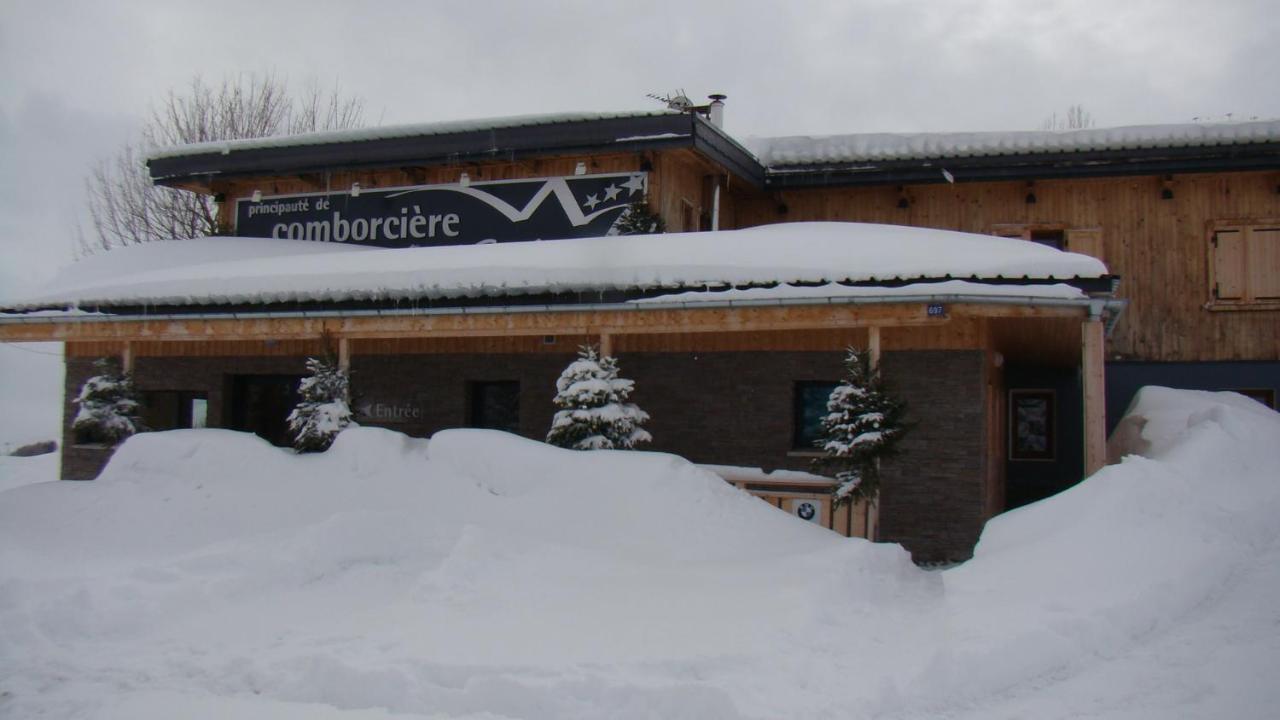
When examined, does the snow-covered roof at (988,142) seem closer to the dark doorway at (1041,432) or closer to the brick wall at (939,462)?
the dark doorway at (1041,432)

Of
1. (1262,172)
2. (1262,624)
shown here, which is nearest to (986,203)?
(1262,172)

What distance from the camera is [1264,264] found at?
16.8m

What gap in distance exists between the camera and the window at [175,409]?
17.5 metres

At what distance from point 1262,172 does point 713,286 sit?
1068 cm

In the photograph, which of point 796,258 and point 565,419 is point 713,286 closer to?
point 796,258

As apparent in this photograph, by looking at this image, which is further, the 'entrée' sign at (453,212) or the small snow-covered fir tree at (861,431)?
the 'entrée' sign at (453,212)

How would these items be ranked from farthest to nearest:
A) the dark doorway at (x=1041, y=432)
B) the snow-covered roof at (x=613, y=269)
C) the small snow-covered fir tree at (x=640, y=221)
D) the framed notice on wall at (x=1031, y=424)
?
1. the framed notice on wall at (x=1031, y=424)
2. the dark doorway at (x=1041, y=432)
3. the small snow-covered fir tree at (x=640, y=221)
4. the snow-covered roof at (x=613, y=269)

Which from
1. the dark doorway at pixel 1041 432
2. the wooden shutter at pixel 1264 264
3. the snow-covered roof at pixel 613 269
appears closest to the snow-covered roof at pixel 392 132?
the snow-covered roof at pixel 613 269

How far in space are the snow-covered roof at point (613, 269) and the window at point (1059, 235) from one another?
386 cm

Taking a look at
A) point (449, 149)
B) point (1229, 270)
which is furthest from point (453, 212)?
point (1229, 270)

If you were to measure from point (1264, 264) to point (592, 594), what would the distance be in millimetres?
13724

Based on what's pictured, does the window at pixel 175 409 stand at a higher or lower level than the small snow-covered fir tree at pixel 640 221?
lower

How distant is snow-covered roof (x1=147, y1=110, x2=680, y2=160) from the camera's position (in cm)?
1652

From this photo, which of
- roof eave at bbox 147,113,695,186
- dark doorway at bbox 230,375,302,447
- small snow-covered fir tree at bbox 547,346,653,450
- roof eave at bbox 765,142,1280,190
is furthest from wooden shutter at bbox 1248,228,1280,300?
dark doorway at bbox 230,375,302,447
